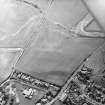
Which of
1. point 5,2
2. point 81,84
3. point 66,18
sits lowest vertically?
point 81,84

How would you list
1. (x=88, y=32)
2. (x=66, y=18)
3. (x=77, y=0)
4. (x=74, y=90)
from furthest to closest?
(x=77, y=0) < (x=66, y=18) < (x=88, y=32) < (x=74, y=90)

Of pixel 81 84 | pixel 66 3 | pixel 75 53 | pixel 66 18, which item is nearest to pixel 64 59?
pixel 75 53

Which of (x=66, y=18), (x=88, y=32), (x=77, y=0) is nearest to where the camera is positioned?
(x=88, y=32)

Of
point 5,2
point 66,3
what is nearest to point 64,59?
point 66,3

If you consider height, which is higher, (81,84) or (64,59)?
(64,59)

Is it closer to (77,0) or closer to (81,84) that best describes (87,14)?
(77,0)

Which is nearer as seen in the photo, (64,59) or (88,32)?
(64,59)
